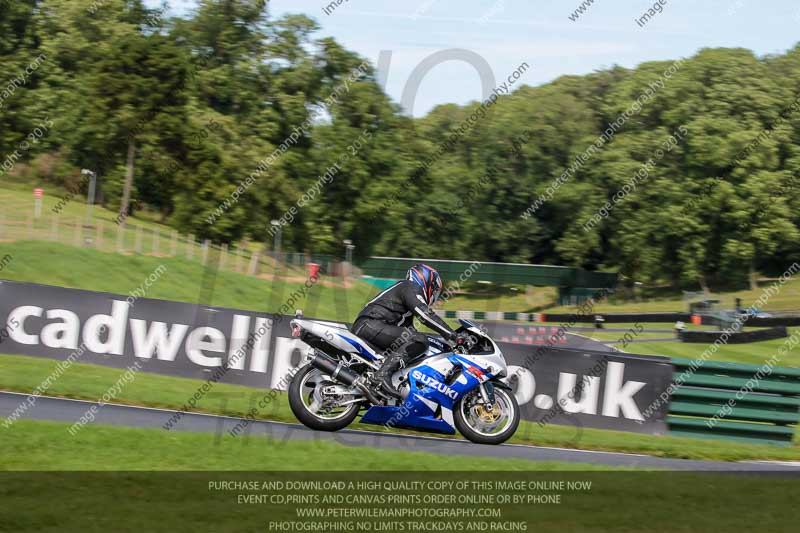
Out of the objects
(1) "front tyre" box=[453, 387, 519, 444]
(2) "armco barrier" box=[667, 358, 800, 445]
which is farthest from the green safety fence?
(1) "front tyre" box=[453, 387, 519, 444]

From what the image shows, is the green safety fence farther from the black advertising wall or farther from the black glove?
the black glove

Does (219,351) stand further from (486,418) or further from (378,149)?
(378,149)

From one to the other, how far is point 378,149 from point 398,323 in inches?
1505

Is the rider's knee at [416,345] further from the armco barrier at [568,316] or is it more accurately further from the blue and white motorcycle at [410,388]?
the armco barrier at [568,316]

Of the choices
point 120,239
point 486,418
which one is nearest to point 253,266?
point 120,239

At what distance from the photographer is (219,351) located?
14.3 m

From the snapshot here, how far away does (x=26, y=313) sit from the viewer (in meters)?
14.5

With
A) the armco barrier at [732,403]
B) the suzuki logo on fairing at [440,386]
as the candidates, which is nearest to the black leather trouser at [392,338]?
the suzuki logo on fairing at [440,386]

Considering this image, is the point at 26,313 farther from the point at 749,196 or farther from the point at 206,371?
the point at 749,196

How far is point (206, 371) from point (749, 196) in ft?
141

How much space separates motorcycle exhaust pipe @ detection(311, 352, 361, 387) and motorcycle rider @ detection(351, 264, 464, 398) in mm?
284

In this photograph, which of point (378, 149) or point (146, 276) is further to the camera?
point (378, 149)

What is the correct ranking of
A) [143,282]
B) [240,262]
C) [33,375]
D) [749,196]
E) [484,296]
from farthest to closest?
[484,296]
[749,196]
[240,262]
[143,282]
[33,375]
